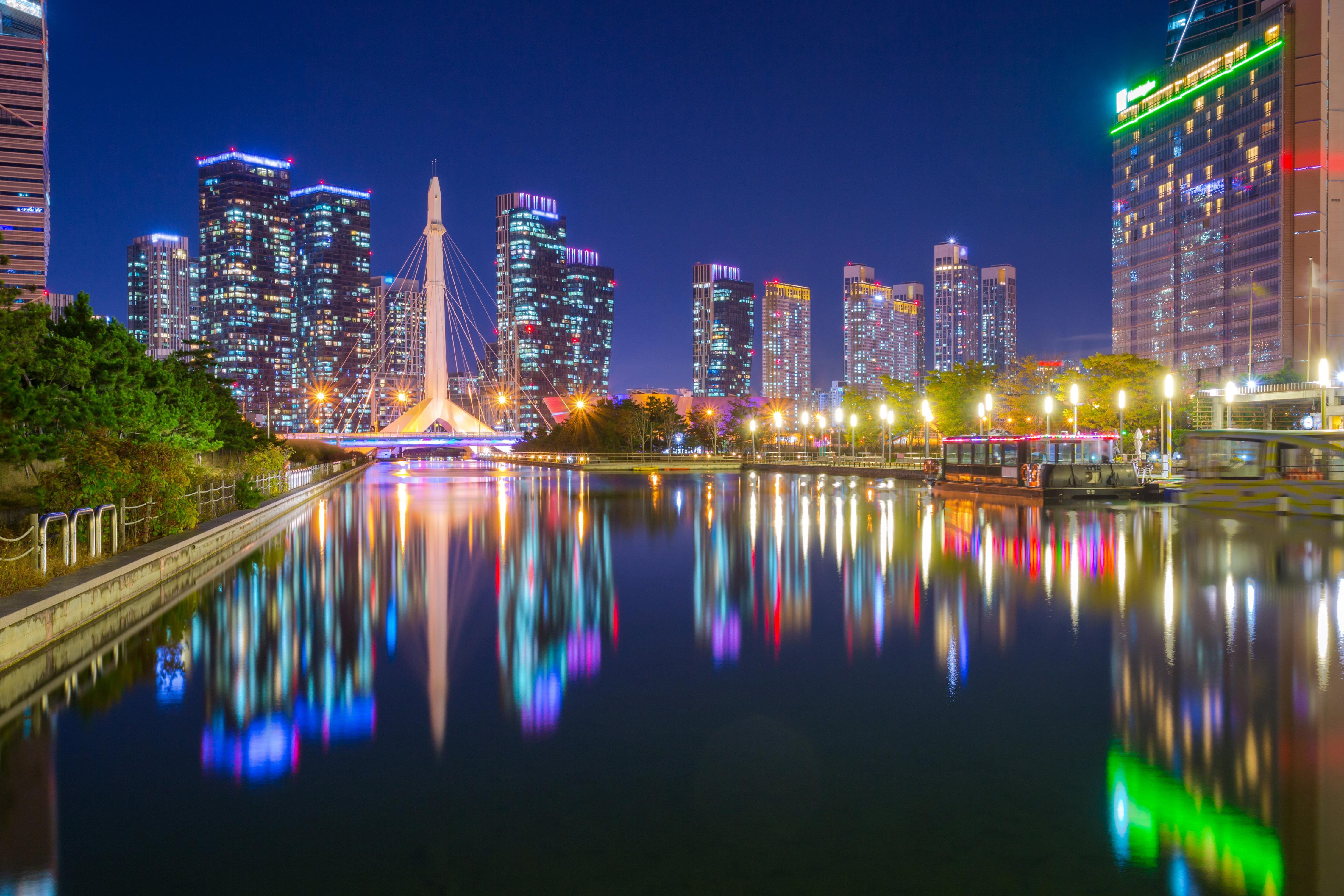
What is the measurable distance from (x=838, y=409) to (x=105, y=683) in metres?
65.9

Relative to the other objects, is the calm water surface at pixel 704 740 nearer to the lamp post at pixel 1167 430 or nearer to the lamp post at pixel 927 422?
the lamp post at pixel 1167 430

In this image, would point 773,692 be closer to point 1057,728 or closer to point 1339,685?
point 1057,728

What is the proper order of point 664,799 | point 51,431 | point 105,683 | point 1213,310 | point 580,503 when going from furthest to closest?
point 1213,310 < point 580,503 < point 51,431 < point 105,683 < point 664,799

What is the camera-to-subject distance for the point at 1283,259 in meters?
113

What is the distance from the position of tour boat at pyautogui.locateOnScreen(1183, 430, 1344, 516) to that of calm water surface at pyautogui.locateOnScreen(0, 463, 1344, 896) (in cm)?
1336

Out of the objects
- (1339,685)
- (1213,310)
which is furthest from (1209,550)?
(1213,310)

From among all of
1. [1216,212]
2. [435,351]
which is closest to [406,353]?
[435,351]

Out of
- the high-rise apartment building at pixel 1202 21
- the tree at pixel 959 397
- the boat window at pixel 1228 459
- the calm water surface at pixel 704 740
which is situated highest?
the high-rise apartment building at pixel 1202 21

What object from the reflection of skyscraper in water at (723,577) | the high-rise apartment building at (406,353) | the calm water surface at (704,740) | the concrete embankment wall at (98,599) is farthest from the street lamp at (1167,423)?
the high-rise apartment building at (406,353)

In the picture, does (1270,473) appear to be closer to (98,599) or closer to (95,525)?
Result: (98,599)

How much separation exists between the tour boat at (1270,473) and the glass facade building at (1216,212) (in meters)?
79.2

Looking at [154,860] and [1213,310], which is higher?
[1213,310]

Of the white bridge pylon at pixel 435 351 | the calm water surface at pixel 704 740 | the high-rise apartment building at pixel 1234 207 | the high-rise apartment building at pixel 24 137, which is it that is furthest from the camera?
the high-rise apartment building at pixel 24 137

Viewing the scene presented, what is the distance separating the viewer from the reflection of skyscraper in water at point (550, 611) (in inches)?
314
